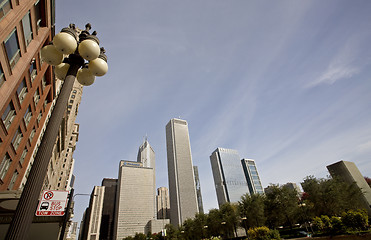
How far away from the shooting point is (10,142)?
1744 cm

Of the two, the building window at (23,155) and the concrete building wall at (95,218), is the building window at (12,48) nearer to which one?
the building window at (23,155)

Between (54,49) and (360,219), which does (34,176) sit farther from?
(360,219)

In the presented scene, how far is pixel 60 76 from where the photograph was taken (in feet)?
18.6

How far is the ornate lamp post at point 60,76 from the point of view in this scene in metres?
3.28

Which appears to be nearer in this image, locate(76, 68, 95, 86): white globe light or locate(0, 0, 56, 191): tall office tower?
locate(76, 68, 95, 86): white globe light

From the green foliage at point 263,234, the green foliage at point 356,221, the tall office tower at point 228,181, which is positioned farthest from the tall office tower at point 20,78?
the tall office tower at point 228,181

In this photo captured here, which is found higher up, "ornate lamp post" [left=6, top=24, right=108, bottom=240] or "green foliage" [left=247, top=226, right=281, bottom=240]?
"ornate lamp post" [left=6, top=24, right=108, bottom=240]

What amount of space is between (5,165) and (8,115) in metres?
5.10

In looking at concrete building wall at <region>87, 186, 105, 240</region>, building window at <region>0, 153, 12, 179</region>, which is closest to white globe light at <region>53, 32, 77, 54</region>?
building window at <region>0, 153, 12, 179</region>

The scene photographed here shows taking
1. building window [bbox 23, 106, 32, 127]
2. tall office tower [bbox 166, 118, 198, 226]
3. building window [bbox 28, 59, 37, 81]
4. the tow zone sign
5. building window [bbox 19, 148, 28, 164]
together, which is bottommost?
the tow zone sign

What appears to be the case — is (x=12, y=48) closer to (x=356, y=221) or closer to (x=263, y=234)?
(x=263, y=234)

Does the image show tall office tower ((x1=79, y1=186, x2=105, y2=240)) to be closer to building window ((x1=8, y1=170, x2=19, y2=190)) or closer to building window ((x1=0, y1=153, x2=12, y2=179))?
building window ((x1=8, y1=170, x2=19, y2=190))

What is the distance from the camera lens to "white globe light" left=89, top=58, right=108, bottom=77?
5449 millimetres

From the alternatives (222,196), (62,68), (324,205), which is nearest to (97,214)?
(222,196)
